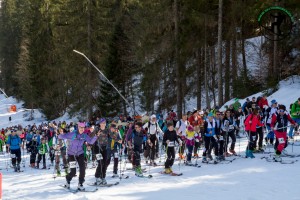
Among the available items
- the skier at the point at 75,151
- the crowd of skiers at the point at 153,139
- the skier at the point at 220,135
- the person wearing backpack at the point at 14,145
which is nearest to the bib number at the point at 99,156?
the crowd of skiers at the point at 153,139

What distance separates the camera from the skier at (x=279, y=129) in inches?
502

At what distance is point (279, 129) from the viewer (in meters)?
12.9

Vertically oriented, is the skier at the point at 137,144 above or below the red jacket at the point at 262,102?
below

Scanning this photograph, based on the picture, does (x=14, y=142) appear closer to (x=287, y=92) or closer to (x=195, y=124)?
(x=195, y=124)

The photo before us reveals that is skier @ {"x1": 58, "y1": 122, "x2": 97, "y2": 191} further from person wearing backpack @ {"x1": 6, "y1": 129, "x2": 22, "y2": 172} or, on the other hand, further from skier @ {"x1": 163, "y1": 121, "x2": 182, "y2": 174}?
person wearing backpack @ {"x1": 6, "y1": 129, "x2": 22, "y2": 172}

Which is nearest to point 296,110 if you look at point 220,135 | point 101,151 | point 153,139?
point 220,135

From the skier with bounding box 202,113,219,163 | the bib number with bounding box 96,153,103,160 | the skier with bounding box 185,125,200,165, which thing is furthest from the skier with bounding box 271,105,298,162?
the bib number with bounding box 96,153,103,160

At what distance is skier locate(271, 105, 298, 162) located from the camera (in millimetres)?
12750

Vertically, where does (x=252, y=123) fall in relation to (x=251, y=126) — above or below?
above

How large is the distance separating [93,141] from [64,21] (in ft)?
87.9

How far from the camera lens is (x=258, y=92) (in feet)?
89.4

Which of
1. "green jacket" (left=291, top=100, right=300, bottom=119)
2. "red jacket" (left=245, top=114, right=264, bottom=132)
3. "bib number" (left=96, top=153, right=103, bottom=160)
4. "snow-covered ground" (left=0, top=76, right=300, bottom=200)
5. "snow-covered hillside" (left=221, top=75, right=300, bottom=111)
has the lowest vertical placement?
"snow-covered ground" (left=0, top=76, right=300, bottom=200)

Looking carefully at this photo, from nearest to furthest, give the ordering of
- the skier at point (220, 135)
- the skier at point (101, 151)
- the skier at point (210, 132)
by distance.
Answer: the skier at point (101, 151), the skier at point (210, 132), the skier at point (220, 135)

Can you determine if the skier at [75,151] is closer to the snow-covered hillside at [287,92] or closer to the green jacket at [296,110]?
the green jacket at [296,110]
